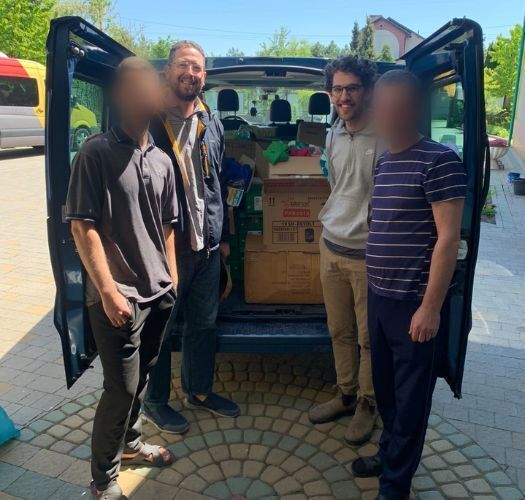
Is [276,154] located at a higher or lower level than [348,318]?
higher

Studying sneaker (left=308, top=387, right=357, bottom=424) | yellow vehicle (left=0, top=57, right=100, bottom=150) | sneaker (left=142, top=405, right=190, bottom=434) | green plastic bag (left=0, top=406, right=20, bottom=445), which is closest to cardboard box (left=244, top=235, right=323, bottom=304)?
sneaker (left=308, top=387, right=357, bottom=424)

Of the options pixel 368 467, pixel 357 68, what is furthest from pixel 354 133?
pixel 368 467

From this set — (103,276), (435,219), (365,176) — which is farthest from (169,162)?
(435,219)

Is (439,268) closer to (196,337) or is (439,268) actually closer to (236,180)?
(196,337)

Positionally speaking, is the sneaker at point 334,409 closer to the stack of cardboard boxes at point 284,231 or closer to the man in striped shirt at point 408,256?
the man in striped shirt at point 408,256

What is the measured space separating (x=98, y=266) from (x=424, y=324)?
137 centimetres

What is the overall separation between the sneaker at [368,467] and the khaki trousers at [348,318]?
15.1 inches

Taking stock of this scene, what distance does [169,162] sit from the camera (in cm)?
234

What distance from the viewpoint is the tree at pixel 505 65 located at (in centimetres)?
2392

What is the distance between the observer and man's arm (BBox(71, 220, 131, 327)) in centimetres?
198

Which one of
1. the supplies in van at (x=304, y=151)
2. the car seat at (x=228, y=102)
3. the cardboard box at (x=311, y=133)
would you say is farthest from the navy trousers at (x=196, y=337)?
the car seat at (x=228, y=102)

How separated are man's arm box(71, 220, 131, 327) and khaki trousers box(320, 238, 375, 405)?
1.22 m

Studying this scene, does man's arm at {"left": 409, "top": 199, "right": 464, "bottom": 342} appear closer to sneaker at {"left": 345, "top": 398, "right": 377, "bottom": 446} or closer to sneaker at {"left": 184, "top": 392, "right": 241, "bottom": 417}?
sneaker at {"left": 345, "top": 398, "right": 377, "bottom": 446}

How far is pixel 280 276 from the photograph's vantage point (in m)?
3.62
